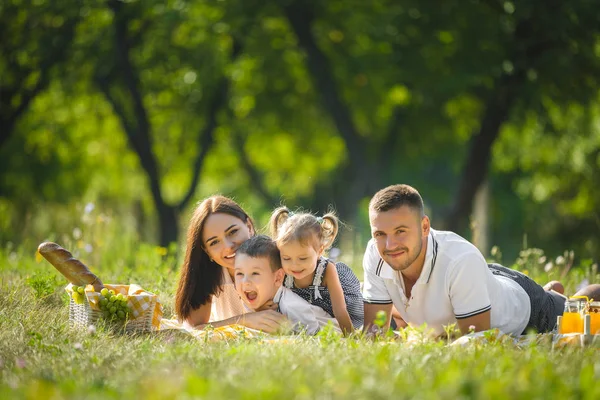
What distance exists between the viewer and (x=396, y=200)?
17.3ft

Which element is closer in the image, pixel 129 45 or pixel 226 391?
pixel 226 391

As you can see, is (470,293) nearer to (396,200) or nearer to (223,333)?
(396,200)

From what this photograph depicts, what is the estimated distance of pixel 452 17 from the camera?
1383 centimetres

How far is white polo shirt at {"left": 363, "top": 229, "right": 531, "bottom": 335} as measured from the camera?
525 cm

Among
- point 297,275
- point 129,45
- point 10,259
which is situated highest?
point 129,45

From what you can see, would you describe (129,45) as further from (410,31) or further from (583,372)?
(583,372)

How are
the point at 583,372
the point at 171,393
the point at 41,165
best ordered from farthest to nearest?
the point at 41,165
the point at 583,372
the point at 171,393

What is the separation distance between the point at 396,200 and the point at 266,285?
1342mm

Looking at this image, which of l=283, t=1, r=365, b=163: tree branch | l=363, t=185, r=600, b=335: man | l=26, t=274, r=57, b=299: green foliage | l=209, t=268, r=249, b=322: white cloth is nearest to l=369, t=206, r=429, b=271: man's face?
l=363, t=185, r=600, b=335: man

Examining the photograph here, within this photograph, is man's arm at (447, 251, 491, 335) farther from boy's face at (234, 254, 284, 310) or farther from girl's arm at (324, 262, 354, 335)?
boy's face at (234, 254, 284, 310)

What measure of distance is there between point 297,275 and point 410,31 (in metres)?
9.56

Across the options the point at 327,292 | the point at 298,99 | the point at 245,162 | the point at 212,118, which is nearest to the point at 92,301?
the point at 327,292

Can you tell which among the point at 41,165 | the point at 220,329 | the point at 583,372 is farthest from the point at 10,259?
the point at 41,165

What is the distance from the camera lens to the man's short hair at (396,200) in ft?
17.3
